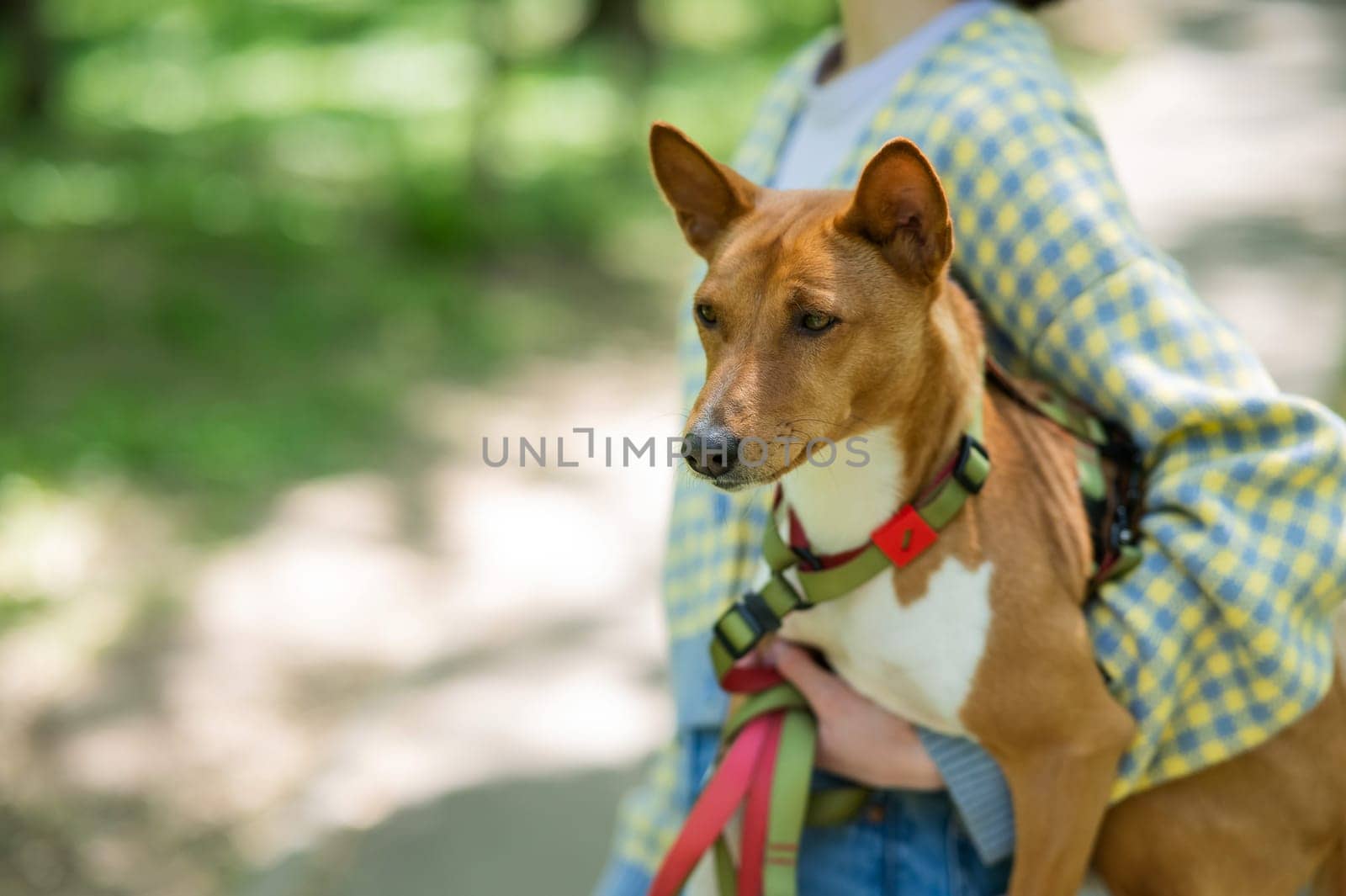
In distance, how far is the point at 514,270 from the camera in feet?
28.5

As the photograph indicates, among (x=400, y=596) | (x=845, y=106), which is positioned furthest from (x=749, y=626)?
(x=400, y=596)

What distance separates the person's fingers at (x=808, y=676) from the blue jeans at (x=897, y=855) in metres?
0.16

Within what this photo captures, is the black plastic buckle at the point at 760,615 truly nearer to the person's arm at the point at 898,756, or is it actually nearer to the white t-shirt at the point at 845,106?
the person's arm at the point at 898,756

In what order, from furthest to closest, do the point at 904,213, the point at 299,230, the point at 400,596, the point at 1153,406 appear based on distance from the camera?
the point at 299,230
the point at 400,596
the point at 1153,406
the point at 904,213

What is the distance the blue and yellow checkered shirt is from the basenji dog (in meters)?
0.09

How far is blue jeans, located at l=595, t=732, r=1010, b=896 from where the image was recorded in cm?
219

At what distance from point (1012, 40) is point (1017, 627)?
107 cm

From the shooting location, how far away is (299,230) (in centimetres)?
884

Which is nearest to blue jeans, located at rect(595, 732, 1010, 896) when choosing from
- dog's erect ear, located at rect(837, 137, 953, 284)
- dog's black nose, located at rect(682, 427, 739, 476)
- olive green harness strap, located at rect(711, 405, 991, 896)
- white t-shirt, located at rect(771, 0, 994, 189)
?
olive green harness strap, located at rect(711, 405, 991, 896)

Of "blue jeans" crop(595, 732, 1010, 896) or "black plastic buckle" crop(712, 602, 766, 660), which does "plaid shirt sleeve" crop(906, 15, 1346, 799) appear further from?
"black plastic buckle" crop(712, 602, 766, 660)

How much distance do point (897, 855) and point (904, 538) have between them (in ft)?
1.84

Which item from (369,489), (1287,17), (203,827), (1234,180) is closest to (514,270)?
(369,489)

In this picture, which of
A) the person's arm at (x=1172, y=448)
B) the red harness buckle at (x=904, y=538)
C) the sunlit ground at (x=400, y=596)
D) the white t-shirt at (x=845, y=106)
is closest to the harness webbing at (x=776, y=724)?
the red harness buckle at (x=904, y=538)

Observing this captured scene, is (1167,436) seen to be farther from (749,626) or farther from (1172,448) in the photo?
(749,626)
